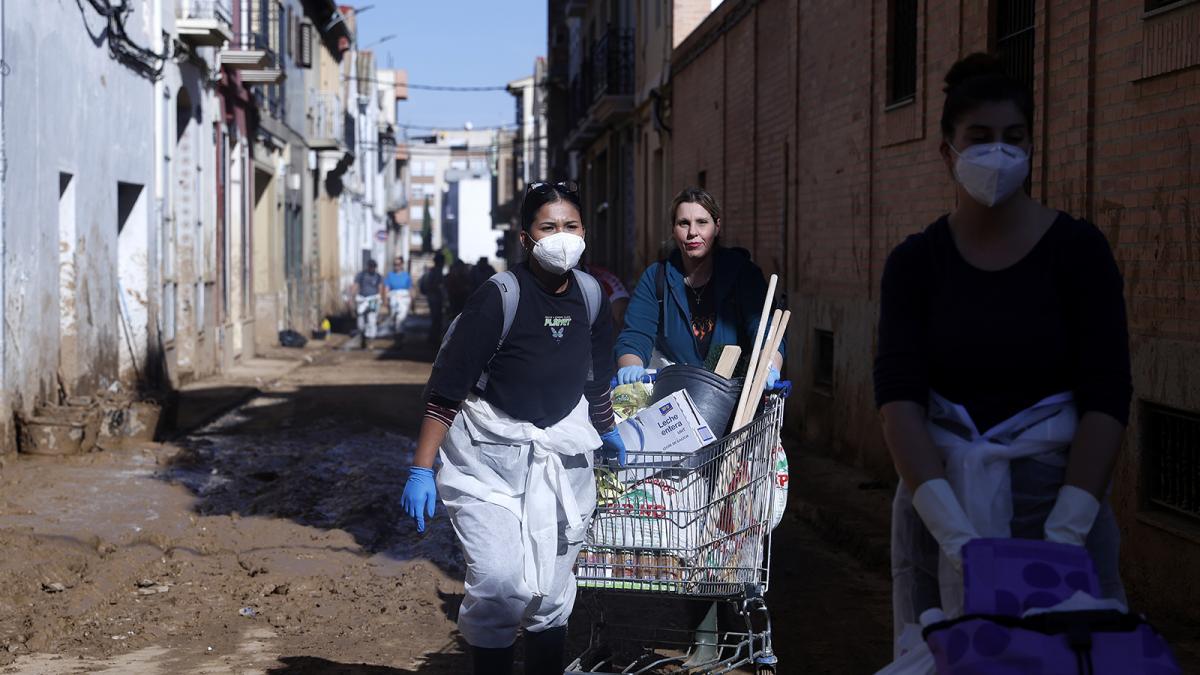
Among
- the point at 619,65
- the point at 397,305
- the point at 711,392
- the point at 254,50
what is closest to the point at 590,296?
the point at 711,392

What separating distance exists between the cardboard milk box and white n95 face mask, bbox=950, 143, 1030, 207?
2.13 m

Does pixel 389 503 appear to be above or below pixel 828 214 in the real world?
below

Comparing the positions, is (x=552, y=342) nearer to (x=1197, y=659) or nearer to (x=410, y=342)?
(x=1197, y=659)

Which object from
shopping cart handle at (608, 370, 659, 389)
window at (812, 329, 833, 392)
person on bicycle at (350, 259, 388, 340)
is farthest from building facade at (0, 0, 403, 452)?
shopping cart handle at (608, 370, 659, 389)

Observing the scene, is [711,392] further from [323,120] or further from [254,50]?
[323,120]

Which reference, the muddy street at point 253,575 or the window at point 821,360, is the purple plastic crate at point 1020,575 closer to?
the muddy street at point 253,575

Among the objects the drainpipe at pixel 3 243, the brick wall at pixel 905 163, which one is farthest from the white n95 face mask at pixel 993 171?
the drainpipe at pixel 3 243

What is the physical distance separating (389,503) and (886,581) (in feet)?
12.3

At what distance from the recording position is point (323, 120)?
3909 cm

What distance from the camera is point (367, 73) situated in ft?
208

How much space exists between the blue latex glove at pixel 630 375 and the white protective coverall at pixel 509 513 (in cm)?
89

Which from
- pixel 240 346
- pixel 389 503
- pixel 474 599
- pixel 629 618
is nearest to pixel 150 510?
pixel 389 503

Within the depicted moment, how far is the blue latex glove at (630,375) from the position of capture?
5773 mm

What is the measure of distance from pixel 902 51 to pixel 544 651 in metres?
7.43
